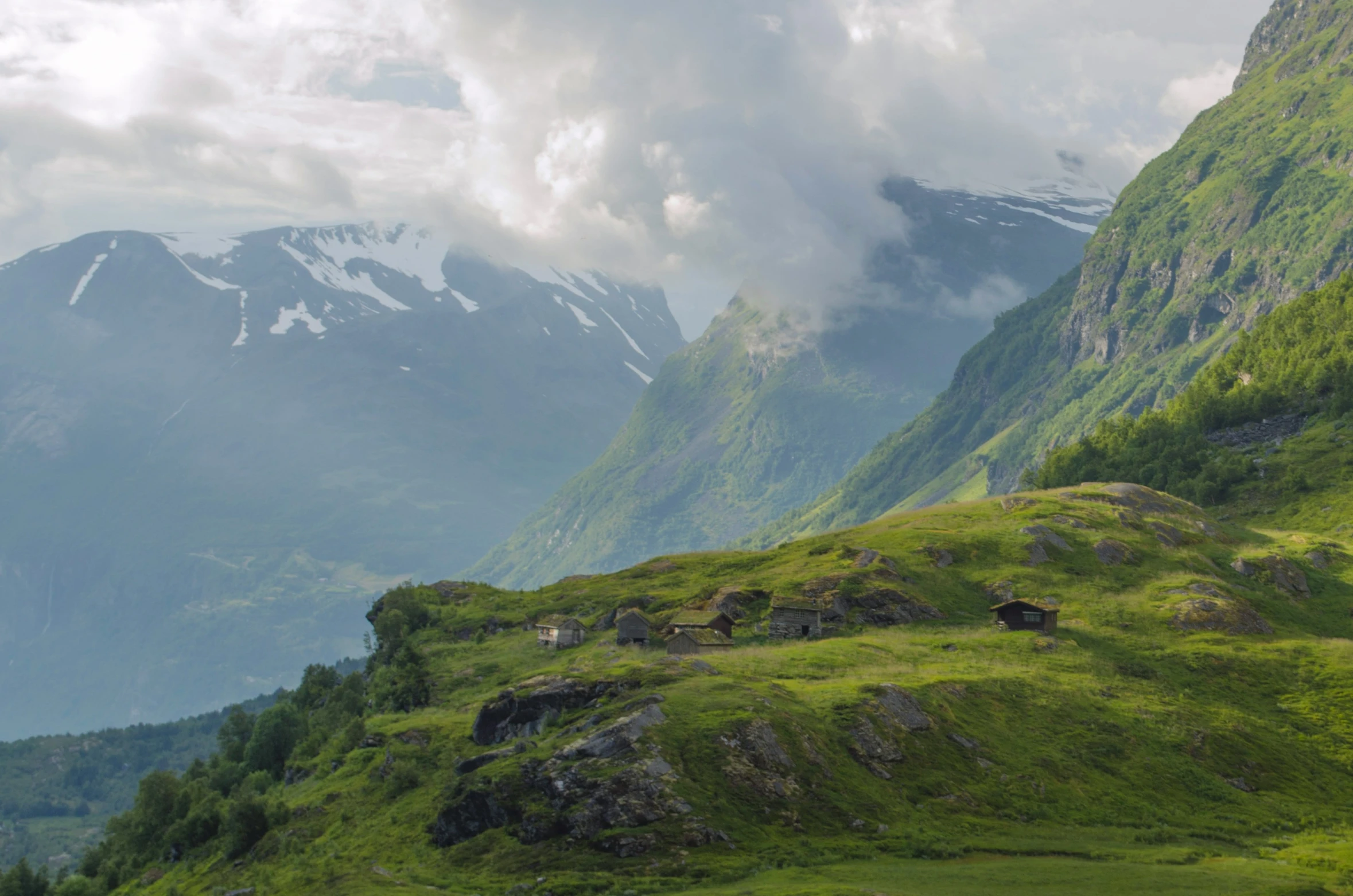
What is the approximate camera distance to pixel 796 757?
77750 millimetres

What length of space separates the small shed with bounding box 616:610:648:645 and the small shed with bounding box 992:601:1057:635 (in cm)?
4026

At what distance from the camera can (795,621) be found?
127188 millimetres

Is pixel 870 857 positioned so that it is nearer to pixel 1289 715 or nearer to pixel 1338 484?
pixel 1289 715

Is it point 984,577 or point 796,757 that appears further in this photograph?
point 984,577

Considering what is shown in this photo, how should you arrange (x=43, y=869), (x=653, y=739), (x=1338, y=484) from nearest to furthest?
(x=653, y=739) → (x=43, y=869) → (x=1338, y=484)

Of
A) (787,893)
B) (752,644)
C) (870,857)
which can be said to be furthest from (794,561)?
(787,893)

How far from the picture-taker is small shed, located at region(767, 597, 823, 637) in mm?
126562

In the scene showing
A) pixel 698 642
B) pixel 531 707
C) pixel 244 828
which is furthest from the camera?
pixel 698 642

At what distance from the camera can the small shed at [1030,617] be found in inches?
4811

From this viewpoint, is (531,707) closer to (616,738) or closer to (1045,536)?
(616,738)

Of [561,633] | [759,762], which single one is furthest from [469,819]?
[561,633]

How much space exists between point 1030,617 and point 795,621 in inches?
1008

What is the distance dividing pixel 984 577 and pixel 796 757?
71.6m

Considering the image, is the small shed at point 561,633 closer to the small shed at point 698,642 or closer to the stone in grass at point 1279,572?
the small shed at point 698,642
